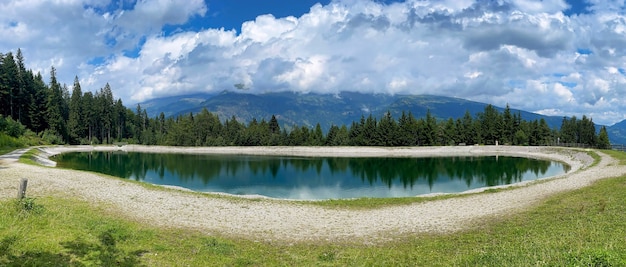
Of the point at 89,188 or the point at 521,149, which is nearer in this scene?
the point at 89,188

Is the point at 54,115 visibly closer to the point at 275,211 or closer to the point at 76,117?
the point at 76,117

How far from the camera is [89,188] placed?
2481 centimetres

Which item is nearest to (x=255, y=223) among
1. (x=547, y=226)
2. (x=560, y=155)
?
(x=547, y=226)

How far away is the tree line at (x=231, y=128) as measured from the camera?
101188mm

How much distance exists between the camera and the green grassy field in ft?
32.8

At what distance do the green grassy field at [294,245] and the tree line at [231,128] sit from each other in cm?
10041

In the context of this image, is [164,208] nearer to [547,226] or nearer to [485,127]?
[547,226]

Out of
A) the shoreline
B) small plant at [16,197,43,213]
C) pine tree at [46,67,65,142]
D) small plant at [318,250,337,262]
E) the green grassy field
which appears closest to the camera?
the green grassy field

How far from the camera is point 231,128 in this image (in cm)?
13462

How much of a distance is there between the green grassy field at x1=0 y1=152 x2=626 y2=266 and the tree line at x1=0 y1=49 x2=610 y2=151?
100409mm

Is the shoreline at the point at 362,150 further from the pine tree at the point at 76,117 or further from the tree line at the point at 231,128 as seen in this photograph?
the pine tree at the point at 76,117

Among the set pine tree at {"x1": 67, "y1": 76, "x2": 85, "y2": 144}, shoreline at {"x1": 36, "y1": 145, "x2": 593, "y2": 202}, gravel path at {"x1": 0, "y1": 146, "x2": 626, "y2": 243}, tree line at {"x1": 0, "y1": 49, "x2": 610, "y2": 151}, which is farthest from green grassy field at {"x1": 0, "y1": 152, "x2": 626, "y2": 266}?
pine tree at {"x1": 67, "y1": 76, "x2": 85, "y2": 144}

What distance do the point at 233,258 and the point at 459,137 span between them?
118024mm

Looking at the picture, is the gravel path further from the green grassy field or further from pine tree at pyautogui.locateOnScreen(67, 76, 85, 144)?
pine tree at pyautogui.locateOnScreen(67, 76, 85, 144)
